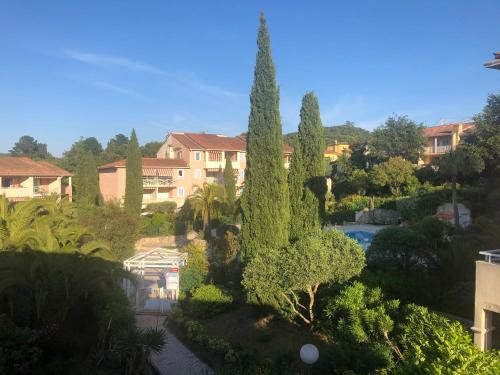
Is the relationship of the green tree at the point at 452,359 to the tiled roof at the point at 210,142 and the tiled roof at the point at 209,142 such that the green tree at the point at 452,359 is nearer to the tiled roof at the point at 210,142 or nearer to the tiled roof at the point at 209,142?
the tiled roof at the point at 210,142

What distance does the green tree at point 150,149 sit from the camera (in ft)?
265

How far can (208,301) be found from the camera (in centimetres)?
1488

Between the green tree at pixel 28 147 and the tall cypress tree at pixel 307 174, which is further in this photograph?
the green tree at pixel 28 147

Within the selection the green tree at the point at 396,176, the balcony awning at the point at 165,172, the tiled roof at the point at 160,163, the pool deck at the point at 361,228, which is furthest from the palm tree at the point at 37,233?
the balcony awning at the point at 165,172

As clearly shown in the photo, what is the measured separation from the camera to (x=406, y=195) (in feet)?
117

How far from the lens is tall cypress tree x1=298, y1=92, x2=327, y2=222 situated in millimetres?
18547

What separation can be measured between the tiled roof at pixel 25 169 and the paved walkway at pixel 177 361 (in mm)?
28048

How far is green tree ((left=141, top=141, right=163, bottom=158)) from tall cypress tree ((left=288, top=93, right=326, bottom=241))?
210ft

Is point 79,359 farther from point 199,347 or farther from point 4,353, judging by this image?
point 199,347

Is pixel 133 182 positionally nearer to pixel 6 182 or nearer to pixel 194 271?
pixel 6 182

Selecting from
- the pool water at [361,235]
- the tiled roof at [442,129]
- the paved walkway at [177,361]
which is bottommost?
the paved walkway at [177,361]

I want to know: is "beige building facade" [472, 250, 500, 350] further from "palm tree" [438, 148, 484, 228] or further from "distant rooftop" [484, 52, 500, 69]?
"palm tree" [438, 148, 484, 228]

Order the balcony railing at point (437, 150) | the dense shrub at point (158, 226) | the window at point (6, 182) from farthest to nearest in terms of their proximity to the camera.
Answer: the balcony railing at point (437, 150)
the window at point (6, 182)
the dense shrub at point (158, 226)

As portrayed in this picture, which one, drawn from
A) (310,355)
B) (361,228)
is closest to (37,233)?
(310,355)
